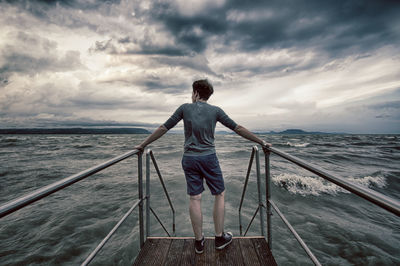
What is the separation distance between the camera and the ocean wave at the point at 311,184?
6434mm

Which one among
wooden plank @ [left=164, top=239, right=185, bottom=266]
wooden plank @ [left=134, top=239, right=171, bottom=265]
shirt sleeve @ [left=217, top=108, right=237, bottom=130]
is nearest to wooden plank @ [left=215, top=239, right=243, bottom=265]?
wooden plank @ [left=164, top=239, right=185, bottom=266]

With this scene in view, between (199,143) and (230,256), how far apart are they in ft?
4.62

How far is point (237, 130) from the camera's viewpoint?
2084 mm

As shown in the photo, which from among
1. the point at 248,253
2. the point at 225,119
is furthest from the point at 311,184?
the point at 225,119

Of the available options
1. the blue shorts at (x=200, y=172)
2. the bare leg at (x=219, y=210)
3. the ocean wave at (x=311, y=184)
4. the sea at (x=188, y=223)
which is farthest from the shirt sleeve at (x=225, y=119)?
the ocean wave at (x=311, y=184)

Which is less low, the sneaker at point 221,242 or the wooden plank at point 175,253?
the sneaker at point 221,242

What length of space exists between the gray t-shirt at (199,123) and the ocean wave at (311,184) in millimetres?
5891

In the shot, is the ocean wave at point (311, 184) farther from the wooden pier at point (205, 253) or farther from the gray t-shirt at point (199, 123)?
the gray t-shirt at point (199, 123)

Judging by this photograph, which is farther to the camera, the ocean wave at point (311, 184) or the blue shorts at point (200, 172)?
the ocean wave at point (311, 184)

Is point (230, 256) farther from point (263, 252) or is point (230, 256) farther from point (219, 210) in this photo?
point (219, 210)

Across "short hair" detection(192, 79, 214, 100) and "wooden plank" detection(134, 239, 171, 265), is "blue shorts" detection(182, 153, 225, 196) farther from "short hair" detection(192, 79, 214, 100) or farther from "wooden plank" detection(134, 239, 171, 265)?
"wooden plank" detection(134, 239, 171, 265)

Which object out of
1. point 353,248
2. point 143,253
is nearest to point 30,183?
point 143,253

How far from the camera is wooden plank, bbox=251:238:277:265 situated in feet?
6.41

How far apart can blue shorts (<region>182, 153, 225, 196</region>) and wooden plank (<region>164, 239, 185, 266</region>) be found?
2.56 ft
